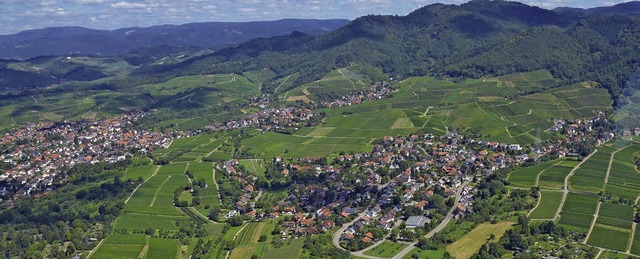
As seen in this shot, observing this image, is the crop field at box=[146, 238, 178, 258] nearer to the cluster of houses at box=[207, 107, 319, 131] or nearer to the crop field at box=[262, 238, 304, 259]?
the crop field at box=[262, 238, 304, 259]

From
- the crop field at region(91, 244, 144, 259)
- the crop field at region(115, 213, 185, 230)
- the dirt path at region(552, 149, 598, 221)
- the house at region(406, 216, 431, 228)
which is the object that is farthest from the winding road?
the crop field at region(91, 244, 144, 259)

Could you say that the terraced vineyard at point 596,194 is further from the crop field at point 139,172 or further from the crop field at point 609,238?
the crop field at point 139,172

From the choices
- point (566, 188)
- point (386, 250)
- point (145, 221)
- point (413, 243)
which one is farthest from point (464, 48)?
point (386, 250)

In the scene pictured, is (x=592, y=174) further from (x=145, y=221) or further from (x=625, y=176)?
(x=145, y=221)

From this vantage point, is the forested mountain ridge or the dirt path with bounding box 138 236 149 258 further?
the forested mountain ridge

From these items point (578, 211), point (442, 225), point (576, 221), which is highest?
point (578, 211)

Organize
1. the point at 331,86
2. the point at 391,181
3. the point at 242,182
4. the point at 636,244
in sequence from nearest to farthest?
the point at 636,244, the point at 391,181, the point at 242,182, the point at 331,86

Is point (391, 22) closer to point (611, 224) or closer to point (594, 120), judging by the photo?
point (594, 120)
